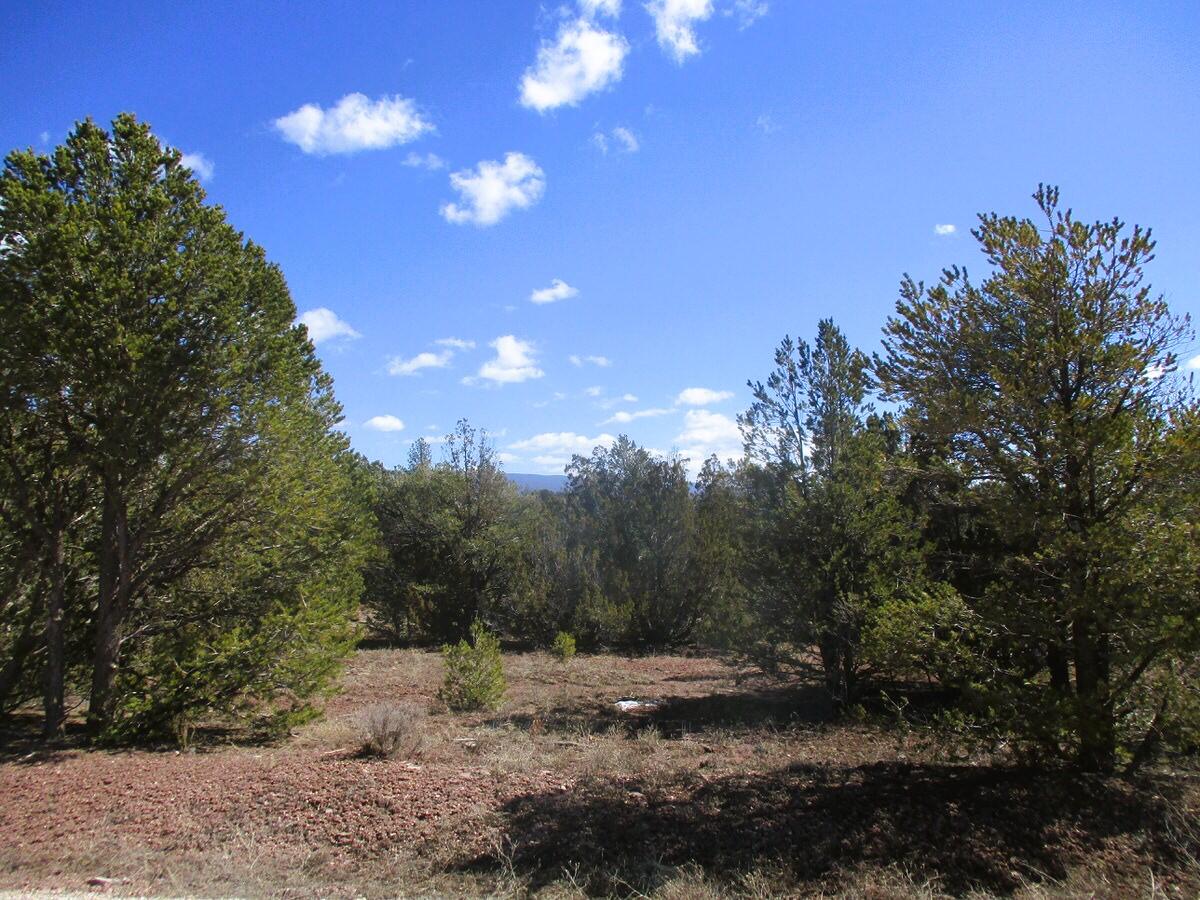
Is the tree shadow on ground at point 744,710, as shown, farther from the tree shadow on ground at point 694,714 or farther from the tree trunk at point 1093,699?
the tree trunk at point 1093,699

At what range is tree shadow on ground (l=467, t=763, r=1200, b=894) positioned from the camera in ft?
17.0

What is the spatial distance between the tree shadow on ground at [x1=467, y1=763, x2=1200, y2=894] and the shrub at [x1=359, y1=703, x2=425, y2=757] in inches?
96.0

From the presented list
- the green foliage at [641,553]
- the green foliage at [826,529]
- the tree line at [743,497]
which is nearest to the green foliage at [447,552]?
the green foliage at [641,553]

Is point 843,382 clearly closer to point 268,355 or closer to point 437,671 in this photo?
point 268,355

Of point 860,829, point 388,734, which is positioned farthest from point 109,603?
point 860,829

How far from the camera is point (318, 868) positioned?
5.65 meters

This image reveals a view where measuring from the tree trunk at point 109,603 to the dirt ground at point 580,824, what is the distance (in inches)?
26.5

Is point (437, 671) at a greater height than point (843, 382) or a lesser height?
lesser

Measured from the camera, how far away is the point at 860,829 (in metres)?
5.82

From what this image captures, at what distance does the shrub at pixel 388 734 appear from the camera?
8.43 m

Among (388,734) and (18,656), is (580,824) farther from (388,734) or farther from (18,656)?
(18,656)

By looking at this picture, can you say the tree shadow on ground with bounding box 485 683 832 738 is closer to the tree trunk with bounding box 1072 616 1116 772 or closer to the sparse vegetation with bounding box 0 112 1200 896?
the sparse vegetation with bounding box 0 112 1200 896

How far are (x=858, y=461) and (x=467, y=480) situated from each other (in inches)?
754

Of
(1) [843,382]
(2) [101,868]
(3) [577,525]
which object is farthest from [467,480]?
(2) [101,868]
